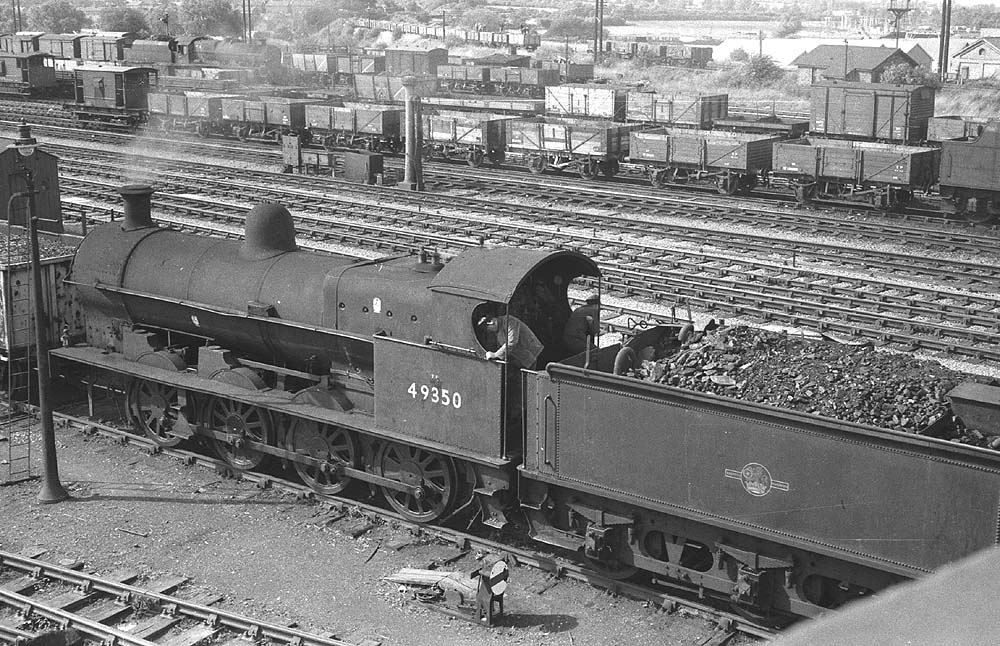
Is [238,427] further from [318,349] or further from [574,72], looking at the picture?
[574,72]

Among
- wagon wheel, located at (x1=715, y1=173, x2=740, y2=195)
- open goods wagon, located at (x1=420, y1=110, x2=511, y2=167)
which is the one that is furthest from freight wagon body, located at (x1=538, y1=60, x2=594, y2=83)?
wagon wheel, located at (x1=715, y1=173, x2=740, y2=195)

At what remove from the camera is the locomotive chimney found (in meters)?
15.1

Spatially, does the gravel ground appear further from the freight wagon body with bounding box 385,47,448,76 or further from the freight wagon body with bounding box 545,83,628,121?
the freight wagon body with bounding box 385,47,448,76

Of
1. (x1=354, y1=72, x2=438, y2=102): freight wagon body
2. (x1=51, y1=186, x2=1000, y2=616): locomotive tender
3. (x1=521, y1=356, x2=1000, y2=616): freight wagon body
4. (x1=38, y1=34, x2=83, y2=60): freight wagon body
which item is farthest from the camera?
(x1=38, y1=34, x2=83, y2=60): freight wagon body

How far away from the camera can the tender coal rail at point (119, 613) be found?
31.5 ft

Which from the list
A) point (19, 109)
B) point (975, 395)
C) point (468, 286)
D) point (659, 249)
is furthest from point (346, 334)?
point (19, 109)

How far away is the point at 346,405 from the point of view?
12539 millimetres

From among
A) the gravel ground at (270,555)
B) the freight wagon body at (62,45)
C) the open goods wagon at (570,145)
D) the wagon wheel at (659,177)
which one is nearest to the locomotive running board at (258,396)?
the gravel ground at (270,555)

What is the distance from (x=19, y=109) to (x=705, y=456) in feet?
187

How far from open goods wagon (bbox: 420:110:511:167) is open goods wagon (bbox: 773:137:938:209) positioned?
11.3 metres

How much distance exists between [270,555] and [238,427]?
2.52 m

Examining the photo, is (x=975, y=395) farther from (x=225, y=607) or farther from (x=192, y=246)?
(x=192, y=246)

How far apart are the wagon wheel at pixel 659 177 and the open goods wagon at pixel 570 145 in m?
1.91

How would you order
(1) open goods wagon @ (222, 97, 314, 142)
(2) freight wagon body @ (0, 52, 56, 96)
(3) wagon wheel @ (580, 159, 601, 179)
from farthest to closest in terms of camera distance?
(2) freight wagon body @ (0, 52, 56, 96) < (1) open goods wagon @ (222, 97, 314, 142) < (3) wagon wheel @ (580, 159, 601, 179)
